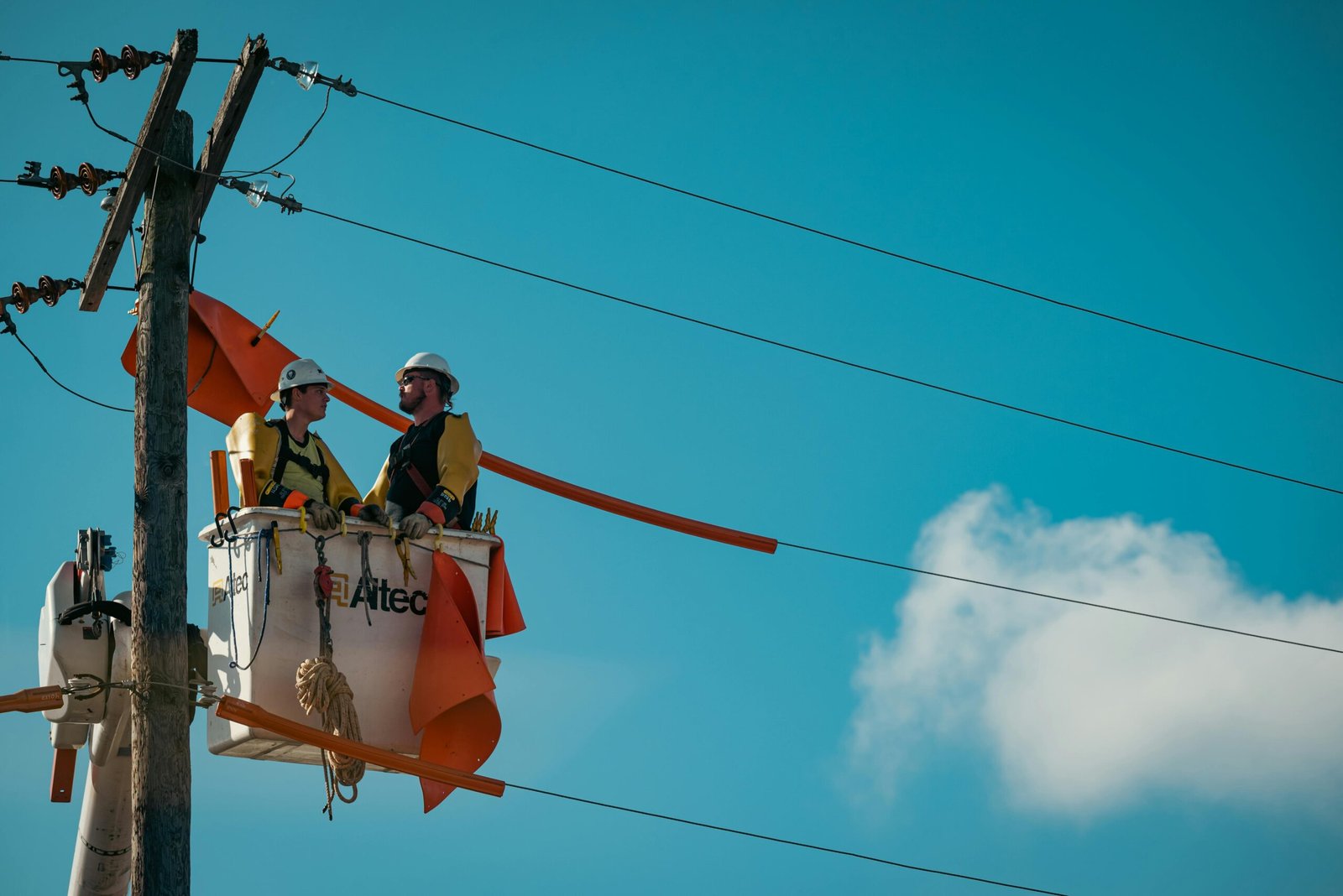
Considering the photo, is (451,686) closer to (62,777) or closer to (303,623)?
(303,623)

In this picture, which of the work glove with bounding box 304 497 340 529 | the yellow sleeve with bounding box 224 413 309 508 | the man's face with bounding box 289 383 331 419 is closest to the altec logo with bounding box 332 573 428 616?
the work glove with bounding box 304 497 340 529

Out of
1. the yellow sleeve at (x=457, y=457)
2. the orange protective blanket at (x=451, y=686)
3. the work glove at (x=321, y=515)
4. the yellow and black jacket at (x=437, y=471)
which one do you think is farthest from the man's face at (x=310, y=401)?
the orange protective blanket at (x=451, y=686)

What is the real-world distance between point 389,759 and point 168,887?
4.85 ft

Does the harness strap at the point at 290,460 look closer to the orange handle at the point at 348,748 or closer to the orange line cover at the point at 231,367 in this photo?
the orange line cover at the point at 231,367

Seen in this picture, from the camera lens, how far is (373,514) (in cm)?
1270

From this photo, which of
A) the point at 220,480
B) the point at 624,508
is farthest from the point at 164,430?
the point at 624,508

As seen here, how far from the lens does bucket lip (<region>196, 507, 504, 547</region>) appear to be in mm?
12312

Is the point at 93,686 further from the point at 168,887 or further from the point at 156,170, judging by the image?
the point at 156,170

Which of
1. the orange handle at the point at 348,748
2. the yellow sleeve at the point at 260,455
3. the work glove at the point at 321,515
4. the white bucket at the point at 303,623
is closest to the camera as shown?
the orange handle at the point at 348,748

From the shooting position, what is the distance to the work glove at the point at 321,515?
12.4 metres

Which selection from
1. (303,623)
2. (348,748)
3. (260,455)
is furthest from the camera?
(260,455)

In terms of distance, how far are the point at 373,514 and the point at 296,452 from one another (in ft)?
2.86

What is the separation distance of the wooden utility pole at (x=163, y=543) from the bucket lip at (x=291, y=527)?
0.34 meters

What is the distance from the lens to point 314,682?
12.1 m
